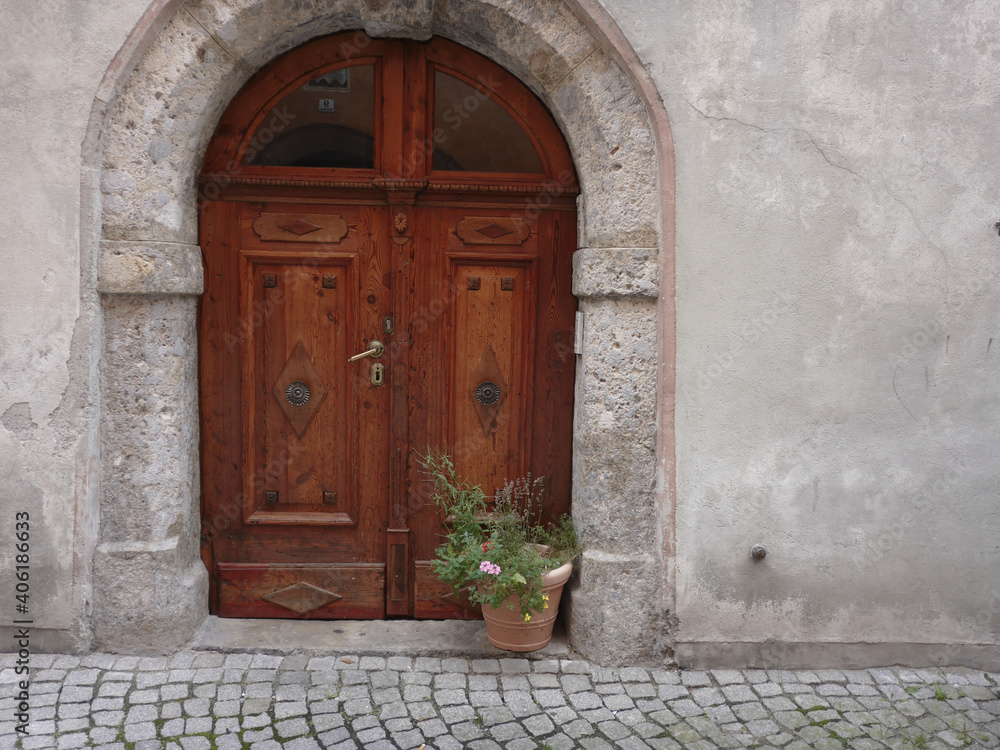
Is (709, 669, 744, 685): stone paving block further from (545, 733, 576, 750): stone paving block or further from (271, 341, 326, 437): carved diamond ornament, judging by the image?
(271, 341, 326, 437): carved diamond ornament

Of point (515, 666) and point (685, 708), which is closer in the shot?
point (685, 708)

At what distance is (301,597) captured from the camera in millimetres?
3729

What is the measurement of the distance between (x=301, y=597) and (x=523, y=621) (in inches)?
44.8

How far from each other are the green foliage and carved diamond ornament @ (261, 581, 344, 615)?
59cm

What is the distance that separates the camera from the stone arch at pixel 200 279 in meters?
3.20

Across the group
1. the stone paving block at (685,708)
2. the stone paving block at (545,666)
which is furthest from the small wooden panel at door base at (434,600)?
the stone paving block at (685,708)

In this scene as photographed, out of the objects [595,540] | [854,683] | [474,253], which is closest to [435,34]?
[474,253]

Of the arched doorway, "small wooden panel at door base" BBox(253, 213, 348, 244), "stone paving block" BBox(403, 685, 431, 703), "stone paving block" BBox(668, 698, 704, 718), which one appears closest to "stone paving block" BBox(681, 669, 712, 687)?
"stone paving block" BBox(668, 698, 704, 718)

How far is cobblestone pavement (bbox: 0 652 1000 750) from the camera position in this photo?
9.45 feet

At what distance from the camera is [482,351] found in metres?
3.67

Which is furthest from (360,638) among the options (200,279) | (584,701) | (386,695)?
(200,279)

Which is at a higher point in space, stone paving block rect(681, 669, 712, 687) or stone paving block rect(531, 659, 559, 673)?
stone paving block rect(531, 659, 559, 673)

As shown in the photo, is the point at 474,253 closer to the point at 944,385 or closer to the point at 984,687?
the point at 944,385

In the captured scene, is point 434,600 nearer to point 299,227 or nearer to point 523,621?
point 523,621
